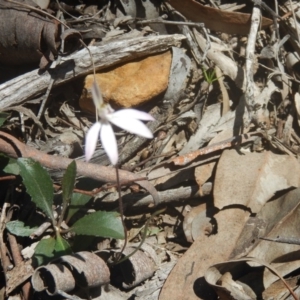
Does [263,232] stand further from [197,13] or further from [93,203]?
[197,13]

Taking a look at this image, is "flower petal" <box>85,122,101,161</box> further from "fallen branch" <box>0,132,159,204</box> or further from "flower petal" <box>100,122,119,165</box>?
"fallen branch" <box>0,132,159,204</box>

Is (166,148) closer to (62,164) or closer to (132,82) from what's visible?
(132,82)

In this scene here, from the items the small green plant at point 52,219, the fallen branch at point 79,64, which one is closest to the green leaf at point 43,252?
the small green plant at point 52,219

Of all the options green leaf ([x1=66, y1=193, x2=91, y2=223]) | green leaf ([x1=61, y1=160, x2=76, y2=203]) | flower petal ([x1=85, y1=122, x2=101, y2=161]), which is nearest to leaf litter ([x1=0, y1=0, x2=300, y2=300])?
green leaf ([x1=66, y1=193, x2=91, y2=223])

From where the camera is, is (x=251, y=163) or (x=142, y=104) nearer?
(x=251, y=163)

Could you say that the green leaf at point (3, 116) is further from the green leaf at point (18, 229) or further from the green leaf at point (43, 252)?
the green leaf at point (43, 252)

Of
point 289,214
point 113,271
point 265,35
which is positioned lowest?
point 113,271

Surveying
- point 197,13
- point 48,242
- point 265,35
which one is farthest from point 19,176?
point 265,35
